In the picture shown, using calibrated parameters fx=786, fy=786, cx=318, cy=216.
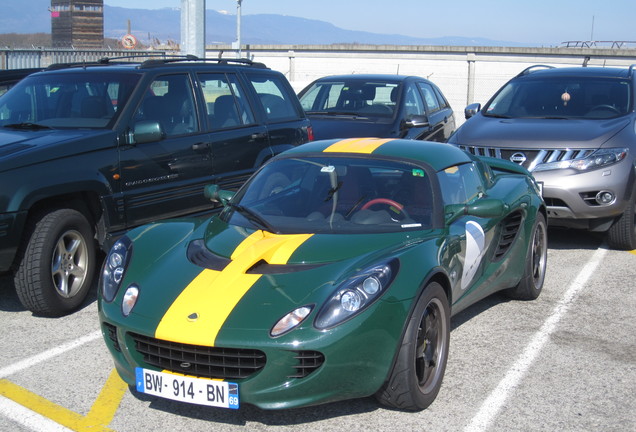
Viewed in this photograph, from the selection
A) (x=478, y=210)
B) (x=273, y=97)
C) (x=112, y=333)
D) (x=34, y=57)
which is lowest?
(x=112, y=333)

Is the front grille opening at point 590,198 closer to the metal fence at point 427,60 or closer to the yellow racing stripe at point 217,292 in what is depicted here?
the yellow racing stripe at point 217,292

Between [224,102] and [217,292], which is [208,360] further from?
[224,102]

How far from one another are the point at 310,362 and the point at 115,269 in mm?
1450

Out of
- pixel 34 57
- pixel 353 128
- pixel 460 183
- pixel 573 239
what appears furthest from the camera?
pixel 34 57

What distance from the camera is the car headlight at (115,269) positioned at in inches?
171

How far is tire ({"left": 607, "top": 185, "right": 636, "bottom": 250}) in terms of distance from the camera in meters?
7.91

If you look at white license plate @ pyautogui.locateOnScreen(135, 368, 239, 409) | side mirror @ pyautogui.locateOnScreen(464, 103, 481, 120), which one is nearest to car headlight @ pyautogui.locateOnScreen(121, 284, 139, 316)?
white license plate @ pyautogui.locateOnScreen(135, 368, 239, 409)

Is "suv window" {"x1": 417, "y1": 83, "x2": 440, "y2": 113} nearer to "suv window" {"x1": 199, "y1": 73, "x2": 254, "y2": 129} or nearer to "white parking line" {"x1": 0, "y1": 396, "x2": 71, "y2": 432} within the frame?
"suv window" {"x1": 199, "y1": 73, "x2": 254, "y2": 129}

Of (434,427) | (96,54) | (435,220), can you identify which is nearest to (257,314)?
(434,427)

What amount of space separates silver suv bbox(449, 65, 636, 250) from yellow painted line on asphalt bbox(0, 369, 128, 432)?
491 centimetres

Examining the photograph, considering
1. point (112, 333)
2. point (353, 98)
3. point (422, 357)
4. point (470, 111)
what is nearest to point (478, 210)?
point (422, 357)

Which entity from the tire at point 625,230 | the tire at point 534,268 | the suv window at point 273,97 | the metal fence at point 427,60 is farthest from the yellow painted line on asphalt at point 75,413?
the metal fence at point 427,60

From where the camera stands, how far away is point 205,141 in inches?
277

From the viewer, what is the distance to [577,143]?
792 centimetres
